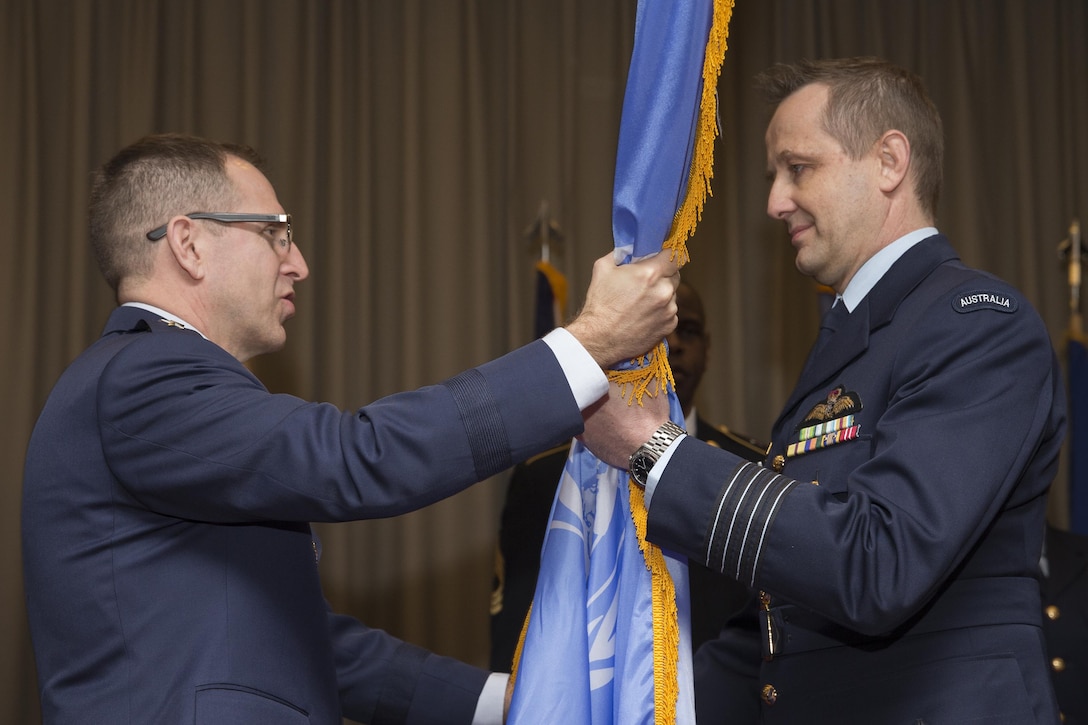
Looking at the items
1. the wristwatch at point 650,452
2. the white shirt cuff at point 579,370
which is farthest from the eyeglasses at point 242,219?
the wristwatch at point 650,452

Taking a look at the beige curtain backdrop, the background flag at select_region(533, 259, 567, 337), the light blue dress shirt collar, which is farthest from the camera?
the beige curtain backdrop

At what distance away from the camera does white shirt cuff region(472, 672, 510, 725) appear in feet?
7.33

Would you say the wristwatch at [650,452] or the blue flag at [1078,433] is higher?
the wristwatch at [650,452]

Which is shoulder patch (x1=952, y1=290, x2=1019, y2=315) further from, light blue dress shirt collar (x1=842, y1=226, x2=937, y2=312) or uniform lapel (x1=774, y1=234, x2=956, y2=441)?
light blue dress shirt collar (x1=842, y1=226, x2=937, y2=312)

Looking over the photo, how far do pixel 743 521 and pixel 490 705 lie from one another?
2.78ft

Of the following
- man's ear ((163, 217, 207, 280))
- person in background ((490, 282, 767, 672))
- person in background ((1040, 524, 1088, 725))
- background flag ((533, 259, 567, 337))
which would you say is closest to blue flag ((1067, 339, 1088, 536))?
person in background ((1040, 524, 1088, 725))

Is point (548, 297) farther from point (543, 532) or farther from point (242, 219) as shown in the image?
point (242, 219)

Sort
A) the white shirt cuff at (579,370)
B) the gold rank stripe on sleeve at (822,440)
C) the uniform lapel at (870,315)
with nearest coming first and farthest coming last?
the white shirt cuff at (579,370)
the gold rank stripe on sleeve at (822,440)
the uniform lapel at (870,315)

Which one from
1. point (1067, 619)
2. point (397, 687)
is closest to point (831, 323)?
point (397, 687)

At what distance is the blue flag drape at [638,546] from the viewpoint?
5.72ft

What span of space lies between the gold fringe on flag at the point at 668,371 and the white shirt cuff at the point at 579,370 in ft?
0.39

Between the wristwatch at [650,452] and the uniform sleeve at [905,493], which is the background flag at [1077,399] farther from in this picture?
the wristwatch at [650,452]

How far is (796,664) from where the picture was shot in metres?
1.84

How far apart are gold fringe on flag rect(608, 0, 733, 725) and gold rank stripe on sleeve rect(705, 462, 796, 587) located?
17 centimetres
